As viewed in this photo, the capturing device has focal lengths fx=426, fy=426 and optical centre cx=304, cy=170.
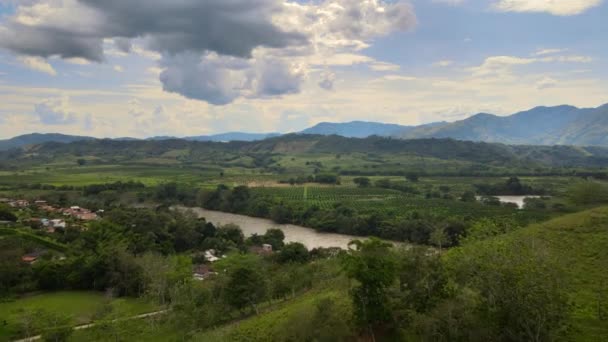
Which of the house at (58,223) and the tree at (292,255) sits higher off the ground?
the house at (58,223)

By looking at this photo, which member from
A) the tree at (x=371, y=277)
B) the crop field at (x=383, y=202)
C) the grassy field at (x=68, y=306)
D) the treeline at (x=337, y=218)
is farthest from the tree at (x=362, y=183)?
the tree at (x=371, y=277)

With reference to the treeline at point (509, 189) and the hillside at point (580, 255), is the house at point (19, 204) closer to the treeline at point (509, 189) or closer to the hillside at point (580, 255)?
the hillside at point (580, 255)

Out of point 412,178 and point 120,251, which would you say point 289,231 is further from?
point 412,178

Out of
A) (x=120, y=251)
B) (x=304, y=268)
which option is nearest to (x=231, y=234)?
(x=120, y=251)

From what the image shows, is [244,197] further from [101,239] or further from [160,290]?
[160,290]

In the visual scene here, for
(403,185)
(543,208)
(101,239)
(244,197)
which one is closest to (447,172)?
(403,185)

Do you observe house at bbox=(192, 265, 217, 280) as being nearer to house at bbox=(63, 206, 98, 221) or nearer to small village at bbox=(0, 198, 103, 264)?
small village at bbox=(0, 198, 103, 264)

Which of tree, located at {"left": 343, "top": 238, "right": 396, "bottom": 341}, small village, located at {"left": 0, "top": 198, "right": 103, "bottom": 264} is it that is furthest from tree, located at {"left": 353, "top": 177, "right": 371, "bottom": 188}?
tree, located at {"left": 343, "top": 238, "right": 396, "bottom": 341}
